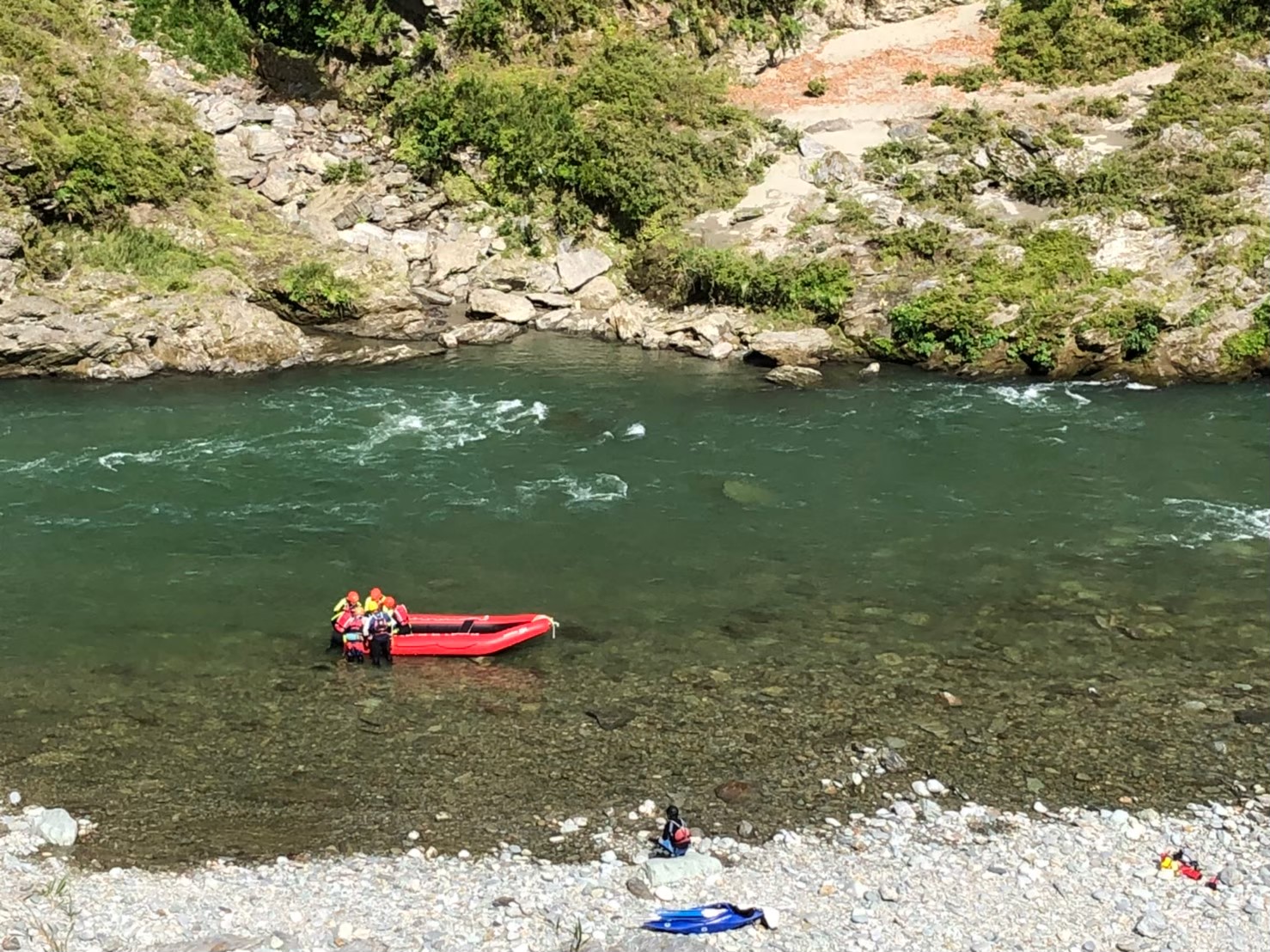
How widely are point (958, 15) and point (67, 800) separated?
55208 mm

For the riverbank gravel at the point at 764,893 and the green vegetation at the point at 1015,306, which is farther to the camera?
the green vegetation at the point at 1015,306

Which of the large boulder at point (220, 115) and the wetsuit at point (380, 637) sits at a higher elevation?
the large boulder at point (220, 115)

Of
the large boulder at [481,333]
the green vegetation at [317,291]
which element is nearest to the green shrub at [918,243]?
the large boulder at [481,333]

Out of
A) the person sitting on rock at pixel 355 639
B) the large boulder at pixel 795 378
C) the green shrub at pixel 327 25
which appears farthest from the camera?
the green shrub at pixel 327 25

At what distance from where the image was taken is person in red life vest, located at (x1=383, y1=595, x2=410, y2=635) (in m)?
20.9

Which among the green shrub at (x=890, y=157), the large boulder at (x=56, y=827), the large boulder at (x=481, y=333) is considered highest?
the green shrub at (x=890, y=157)

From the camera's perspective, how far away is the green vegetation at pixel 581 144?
45688 millimetres

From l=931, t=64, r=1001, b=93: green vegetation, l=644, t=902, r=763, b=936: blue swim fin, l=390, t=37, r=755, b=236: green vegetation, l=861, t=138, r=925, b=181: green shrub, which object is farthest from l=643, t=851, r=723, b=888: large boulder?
l=931, t=64, r=1001, b=93: green vegetation

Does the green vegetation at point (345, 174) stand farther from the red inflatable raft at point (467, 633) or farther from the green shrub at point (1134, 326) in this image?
the red inflatable raft at point (467, 633)

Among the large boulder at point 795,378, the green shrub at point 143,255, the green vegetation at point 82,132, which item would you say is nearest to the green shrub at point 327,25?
the green vegetation at point 82,132

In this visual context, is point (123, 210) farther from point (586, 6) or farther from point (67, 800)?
point (67, 800)

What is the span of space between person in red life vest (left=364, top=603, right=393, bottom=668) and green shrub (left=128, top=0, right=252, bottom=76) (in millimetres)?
37017

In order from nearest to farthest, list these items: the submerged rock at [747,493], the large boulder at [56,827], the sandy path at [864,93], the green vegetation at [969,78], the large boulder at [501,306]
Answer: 1. the large boulder at [56,827]
2. the submerged rock at [747,493]
3. the large boulder at [501,306]
4. the sandy path at [864,93]
5. the green vegetation at [969,78]

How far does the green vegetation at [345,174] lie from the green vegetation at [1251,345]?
33.1 metres
